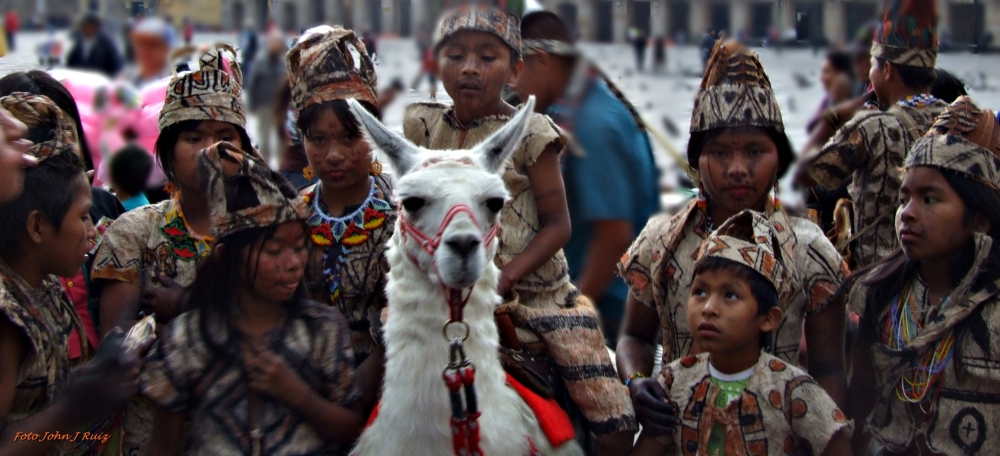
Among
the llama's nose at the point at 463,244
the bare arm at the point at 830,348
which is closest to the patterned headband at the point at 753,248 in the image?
the bare arm at the point at 830,348

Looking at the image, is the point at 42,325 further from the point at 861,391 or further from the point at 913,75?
the point at 913,75

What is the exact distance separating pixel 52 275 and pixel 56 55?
6700 millimetres

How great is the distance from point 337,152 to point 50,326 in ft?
3.60

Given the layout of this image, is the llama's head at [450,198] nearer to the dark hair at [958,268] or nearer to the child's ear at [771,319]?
the child's ear at [771,319]

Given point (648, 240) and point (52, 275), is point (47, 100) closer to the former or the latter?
point (52, 275)

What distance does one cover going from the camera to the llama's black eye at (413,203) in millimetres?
3123

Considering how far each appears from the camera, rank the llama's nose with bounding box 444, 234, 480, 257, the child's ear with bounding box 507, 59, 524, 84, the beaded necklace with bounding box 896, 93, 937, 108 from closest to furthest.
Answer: the llama's nose with bounding box 444, 234, 480, 257, the child's ear with bounding box 507, 59, 524, 84, the beaded necklace with bounding box 896, 93, 937, 108

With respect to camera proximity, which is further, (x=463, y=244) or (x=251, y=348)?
(x=251, y=348)

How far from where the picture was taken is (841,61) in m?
7.34

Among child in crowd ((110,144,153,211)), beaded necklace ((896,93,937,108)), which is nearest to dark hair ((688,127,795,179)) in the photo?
beaded necklace ((896,93,937,108))

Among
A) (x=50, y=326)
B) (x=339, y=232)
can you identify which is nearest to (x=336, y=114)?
(x=339, y=232)

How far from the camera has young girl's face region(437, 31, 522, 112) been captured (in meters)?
3.78

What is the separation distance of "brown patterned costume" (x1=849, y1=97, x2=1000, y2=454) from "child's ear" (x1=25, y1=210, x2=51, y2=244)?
2813mm

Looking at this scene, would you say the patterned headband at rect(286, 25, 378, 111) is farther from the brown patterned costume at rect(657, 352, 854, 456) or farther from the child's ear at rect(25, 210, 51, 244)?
the brown patterned costume at rect(657, 352, 854, 456)
